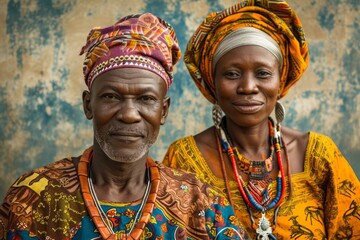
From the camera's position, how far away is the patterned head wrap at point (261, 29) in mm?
4949

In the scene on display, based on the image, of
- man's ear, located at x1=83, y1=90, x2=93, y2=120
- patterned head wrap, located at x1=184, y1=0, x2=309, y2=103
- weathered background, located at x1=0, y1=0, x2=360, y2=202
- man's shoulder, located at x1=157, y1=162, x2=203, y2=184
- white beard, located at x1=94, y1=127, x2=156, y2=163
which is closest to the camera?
white beard, located at x1=94, y1=127, x2=156, y2=163

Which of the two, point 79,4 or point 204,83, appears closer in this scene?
point 204,83

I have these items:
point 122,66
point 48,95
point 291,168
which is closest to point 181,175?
point 122,66

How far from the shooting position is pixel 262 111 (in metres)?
4.83

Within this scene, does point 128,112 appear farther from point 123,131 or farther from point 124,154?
point 124,154

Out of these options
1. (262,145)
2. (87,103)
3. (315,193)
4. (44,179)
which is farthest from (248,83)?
(44,179)

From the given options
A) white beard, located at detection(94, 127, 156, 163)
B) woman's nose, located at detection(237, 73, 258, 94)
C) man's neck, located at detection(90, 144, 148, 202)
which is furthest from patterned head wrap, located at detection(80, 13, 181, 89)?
woman's nose, located at detection(237, 73, 258, 94)

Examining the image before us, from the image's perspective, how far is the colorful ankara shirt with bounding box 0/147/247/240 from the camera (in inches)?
151

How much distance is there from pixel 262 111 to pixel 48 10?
2.50 meters

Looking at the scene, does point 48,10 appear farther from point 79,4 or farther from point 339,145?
point 339,145

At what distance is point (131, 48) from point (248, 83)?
104 cm

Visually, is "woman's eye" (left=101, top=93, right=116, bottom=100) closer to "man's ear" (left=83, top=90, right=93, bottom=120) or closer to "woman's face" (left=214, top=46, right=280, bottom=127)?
"man's ear" (left=83, top=90, right=93, bottom=120)

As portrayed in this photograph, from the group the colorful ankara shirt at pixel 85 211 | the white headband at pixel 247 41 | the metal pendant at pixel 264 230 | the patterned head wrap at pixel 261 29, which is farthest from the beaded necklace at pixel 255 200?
the colorful ankara shirt at pixel 85 211

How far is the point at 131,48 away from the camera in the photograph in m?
3.95
